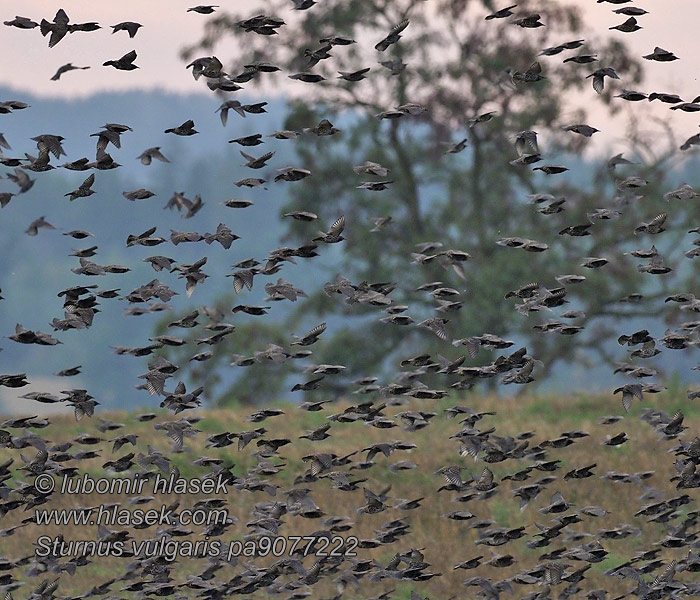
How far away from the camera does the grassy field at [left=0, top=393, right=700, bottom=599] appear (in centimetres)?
1416

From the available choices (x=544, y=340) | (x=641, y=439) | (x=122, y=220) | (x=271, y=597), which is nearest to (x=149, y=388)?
(x=271, y=597)

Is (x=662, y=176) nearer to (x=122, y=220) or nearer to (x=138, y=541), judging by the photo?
(x=138, y=541)

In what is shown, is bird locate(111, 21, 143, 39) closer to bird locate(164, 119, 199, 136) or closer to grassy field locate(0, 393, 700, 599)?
bird locate(164, 119, 199, 136)

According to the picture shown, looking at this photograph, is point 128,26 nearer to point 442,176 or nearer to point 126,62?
point 126,62

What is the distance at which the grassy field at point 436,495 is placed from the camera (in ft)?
46.5

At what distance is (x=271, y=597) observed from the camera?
1335 centimetres

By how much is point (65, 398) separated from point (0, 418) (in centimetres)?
1245

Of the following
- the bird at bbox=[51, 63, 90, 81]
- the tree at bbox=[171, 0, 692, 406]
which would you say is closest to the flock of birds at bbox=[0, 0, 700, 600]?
the bird at bbox=[51, 63, 90, 81]

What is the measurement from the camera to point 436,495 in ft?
55.8

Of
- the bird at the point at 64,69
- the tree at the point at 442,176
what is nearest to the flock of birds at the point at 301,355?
the bird at the point at 64,69

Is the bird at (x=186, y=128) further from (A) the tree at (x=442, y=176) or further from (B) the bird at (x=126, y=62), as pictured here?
(A) the tree at (x=442, y=176)

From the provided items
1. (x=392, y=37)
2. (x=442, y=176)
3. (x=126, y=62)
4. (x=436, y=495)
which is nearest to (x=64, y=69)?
(x=126, y=62)

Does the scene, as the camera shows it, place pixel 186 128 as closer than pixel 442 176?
Yes

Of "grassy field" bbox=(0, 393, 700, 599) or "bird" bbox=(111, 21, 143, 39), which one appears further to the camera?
"grassy field" bbox=(0, 393, 700, 599)
